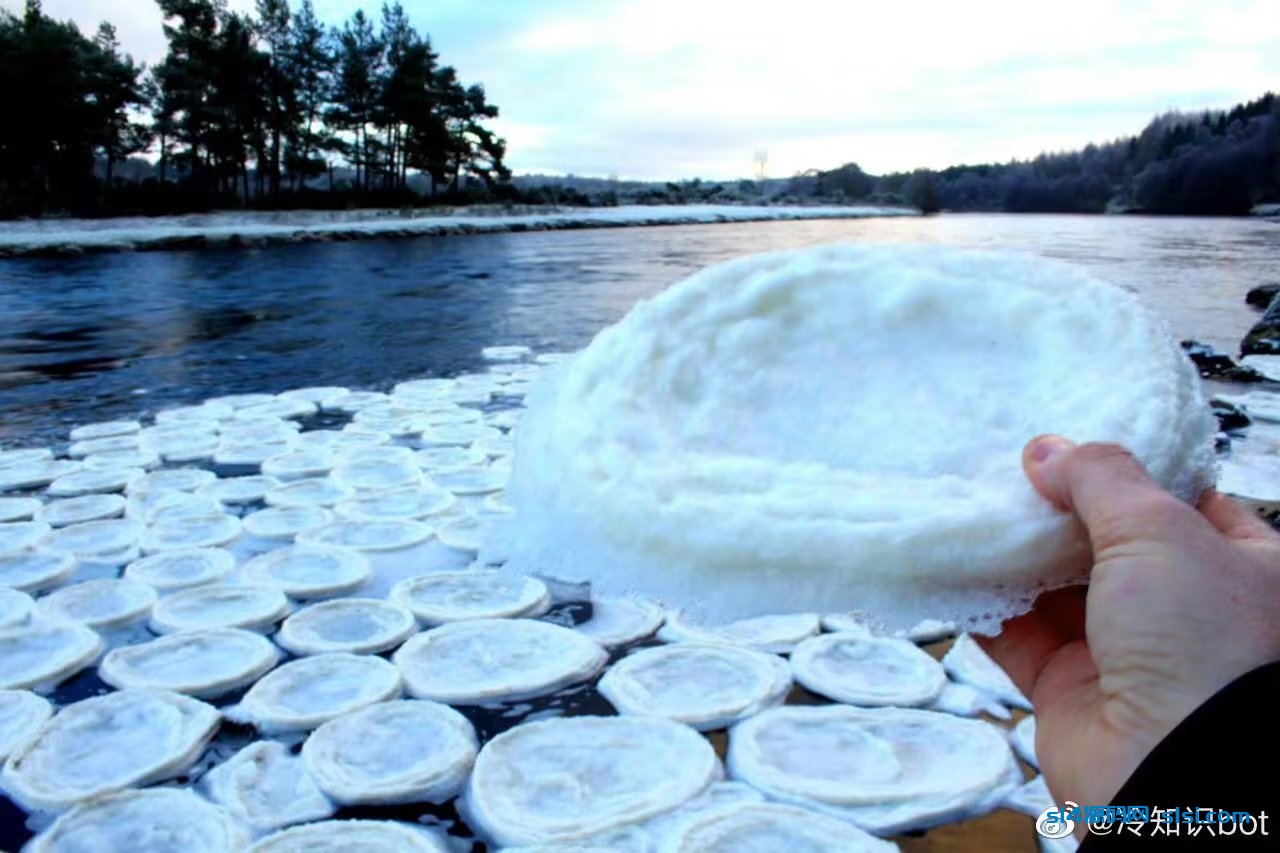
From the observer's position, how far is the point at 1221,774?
2.63 feet

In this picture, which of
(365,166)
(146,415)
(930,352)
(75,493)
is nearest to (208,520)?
(75,493)

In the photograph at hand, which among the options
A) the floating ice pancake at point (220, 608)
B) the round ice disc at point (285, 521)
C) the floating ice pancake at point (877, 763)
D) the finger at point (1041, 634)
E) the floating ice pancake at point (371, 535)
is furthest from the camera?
the round ice disc at point (285, 521)

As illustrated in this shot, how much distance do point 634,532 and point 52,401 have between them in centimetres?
608

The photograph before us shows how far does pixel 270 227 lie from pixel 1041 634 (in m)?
31.0

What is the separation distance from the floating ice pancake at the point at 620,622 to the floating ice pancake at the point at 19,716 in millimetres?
1347

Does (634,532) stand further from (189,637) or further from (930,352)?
(189,637)

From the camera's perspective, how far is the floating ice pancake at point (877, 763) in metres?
1.76

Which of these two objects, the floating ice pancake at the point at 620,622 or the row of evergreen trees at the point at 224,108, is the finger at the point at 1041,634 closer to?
the floating ice pancake at the point at 620,622

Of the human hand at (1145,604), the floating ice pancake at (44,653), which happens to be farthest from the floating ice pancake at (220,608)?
the human hand at (1145,604)

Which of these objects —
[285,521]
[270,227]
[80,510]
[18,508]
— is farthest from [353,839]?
[270,227]

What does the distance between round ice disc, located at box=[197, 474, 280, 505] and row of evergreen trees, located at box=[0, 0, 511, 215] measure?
3049 centimetres

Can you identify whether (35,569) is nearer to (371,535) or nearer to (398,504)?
(371,535)

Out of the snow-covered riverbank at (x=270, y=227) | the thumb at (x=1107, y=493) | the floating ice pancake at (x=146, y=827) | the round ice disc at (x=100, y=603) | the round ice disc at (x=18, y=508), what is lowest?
the floating ice pancake at (x=146, y=827)

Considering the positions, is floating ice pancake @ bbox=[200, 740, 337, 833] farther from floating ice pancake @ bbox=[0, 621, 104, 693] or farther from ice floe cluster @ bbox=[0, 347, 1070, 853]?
floating ice pancake @ bbox=[0, 621, 104, 693]
